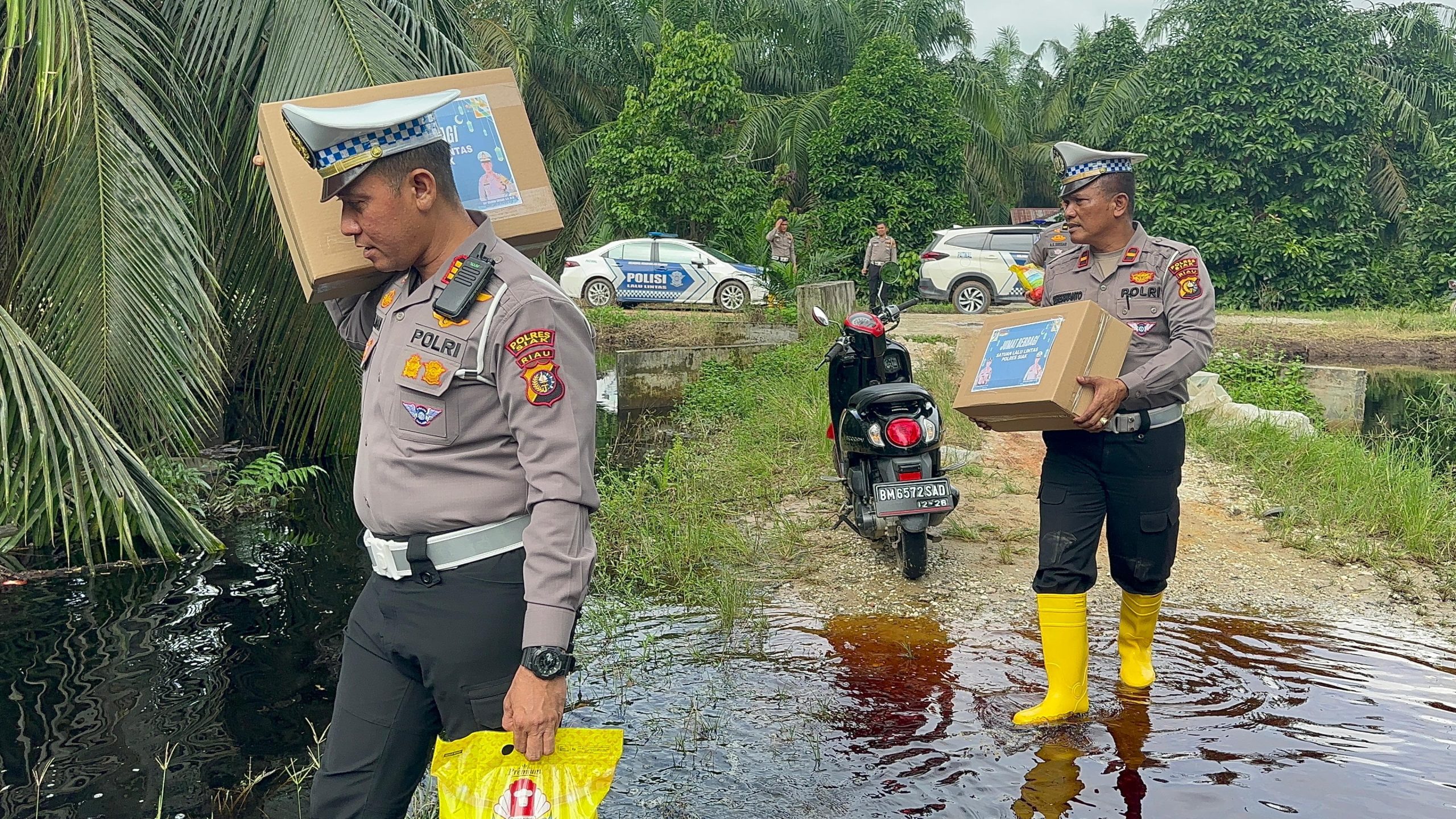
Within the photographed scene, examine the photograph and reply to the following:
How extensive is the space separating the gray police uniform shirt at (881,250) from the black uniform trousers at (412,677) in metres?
16.8

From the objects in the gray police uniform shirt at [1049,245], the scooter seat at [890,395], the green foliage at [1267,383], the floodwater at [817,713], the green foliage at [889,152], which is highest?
the green foliage at [889,152]

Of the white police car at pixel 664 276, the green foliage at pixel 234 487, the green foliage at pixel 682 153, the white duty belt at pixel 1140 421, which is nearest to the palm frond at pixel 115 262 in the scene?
the green foliage at pixel 234 487

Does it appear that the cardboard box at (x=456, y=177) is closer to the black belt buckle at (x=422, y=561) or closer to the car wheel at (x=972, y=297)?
the black belt buckle at (x=422, y=561)

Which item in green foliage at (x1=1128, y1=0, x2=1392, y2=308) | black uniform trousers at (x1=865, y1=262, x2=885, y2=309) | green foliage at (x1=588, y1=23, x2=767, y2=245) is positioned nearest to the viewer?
black uniform trousers at (x1=865, y1=262, x2=885, y2=309)

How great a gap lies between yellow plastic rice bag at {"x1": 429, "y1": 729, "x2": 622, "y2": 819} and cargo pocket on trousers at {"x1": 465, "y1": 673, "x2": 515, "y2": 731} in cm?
7

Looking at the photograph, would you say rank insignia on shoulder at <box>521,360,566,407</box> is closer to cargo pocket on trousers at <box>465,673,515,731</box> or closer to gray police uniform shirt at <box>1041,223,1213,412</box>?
cargo pocket on trousers at <box>465,673,515,731</box>

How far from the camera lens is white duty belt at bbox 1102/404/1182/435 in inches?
154

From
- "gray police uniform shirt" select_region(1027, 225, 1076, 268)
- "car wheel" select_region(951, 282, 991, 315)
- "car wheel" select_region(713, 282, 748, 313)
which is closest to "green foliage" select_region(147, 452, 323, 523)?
"gray police uniform shirt" select_region(1027, 225, 1076, 268)

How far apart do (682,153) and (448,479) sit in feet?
59.4

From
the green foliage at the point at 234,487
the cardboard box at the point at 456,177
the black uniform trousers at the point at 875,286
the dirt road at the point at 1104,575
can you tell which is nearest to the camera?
the cardboard box at the point at 456,177

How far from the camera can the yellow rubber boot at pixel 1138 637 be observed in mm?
4246

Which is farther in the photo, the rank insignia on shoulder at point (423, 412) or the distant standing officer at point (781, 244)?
the distant standing officer at point (781, 244)

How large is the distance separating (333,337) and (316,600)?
2.05m

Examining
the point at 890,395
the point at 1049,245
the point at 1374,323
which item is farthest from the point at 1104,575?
the point at 1374,323
